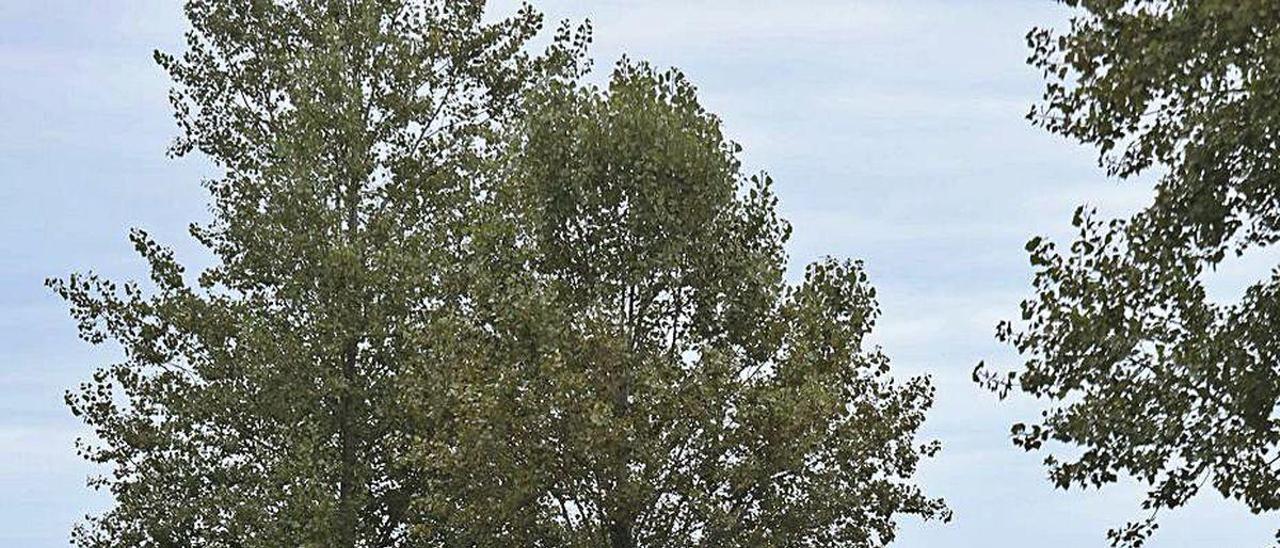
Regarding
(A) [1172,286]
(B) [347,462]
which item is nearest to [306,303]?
(B) [347,462]

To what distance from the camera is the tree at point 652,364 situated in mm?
24375

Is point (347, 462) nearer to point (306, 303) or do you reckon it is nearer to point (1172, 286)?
point (306, 303)

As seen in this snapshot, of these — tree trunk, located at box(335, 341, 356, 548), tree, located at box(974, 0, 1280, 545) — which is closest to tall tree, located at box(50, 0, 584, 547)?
tree trunk, located at box(335, 341, 356, 548)

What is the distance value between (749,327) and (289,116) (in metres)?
11.7

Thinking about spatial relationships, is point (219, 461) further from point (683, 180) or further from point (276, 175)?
point (683, 180)

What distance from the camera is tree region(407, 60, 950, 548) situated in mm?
24375

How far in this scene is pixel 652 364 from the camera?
24547mm

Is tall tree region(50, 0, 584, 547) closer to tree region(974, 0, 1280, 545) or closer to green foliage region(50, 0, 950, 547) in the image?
green foliage region(50, 0, 950, 547)

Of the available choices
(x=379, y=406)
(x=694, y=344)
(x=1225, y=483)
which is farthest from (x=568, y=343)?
(x=1225, y=483)

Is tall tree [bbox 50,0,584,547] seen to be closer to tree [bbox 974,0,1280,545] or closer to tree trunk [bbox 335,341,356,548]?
tree trunk [bbox 335,341,356,548]

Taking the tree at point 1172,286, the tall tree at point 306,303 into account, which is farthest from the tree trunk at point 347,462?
the tree at point 1172,286

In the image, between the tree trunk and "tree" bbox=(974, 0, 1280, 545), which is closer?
"tree" bbox=(974, 0, 1280, 545)

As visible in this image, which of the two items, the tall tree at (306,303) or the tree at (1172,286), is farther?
the tall tree at (306,303)

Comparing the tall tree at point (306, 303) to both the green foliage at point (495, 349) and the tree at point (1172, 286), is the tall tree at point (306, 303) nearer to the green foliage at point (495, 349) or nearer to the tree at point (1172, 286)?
the green foliage at point (495, 349)
